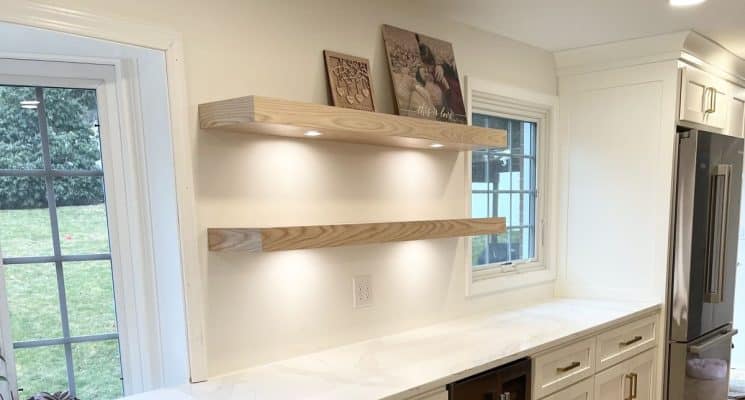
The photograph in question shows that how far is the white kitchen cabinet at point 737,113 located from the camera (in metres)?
3.00

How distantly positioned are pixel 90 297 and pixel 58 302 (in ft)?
0.29

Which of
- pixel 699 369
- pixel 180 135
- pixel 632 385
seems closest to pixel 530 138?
pixel 632 385

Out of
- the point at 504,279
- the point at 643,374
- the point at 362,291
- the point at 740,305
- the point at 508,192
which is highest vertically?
the point at 508,192

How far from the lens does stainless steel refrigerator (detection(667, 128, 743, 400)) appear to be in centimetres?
248

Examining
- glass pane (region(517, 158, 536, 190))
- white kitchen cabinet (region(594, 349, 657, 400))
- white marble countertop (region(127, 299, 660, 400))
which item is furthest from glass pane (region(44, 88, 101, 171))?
white kitchen cabinet (region(594, 349, 657, 400))

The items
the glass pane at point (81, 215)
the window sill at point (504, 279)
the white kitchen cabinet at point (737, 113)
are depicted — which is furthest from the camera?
the white kitchen cabinet at point (737, 113)

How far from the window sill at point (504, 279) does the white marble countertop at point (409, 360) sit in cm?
13

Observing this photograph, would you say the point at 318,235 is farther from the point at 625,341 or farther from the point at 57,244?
the point at 625,341

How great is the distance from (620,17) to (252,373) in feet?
6.97

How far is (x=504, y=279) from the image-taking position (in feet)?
8.29

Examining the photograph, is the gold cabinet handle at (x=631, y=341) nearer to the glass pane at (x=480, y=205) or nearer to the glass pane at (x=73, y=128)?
the glass pane at (x=480, y=205)

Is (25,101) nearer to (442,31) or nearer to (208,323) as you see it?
(208,323)

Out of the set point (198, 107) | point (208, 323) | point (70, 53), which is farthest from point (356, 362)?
point (70, 53)

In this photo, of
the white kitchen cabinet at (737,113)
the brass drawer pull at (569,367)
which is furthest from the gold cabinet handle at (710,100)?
the brass drawer pull at (569,367)
